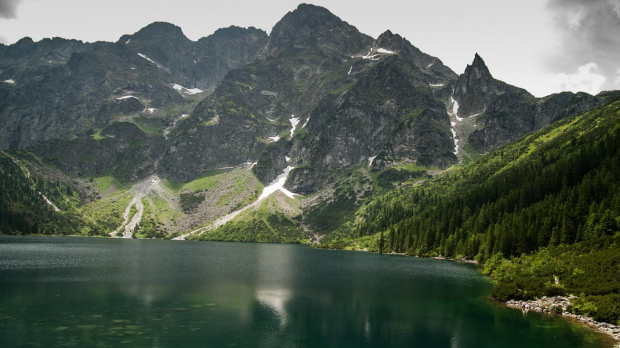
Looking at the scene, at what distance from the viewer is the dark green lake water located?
41.4 m

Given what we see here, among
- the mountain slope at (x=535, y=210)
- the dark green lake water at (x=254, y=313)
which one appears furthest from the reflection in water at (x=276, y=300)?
the mountain slope at (x=535, y=210)

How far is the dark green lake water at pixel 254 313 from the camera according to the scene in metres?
41.4

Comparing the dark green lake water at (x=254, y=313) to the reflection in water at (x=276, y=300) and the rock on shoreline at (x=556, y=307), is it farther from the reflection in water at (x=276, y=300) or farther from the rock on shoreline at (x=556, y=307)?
the rock on shoreline at (x=556, y=307)

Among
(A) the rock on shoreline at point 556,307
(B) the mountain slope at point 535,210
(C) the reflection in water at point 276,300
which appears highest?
(B) the mountain slope at point 535,210

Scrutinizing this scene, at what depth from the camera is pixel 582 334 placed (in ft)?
143

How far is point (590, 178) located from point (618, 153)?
13.1 metres

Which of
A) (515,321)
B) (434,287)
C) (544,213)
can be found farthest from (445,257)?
(515,321)

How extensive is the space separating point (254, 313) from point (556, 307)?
4384cm

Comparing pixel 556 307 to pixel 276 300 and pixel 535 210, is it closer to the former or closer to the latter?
pixel 276 300

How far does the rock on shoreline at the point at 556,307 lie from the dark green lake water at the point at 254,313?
249cm

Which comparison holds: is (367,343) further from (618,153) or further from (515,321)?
(618,153)

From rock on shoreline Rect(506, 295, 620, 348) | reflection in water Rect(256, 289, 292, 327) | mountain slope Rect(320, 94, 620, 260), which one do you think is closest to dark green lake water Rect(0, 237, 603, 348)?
reflection in water Rect(256, 289, 292, 327)

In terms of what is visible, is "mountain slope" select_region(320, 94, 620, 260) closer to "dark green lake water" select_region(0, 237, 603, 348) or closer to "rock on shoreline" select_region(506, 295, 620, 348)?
"dark green lake water" select_region(0, 237, 603, 348)

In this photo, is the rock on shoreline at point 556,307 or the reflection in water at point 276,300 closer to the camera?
the rock on shoreline at point 556,307
